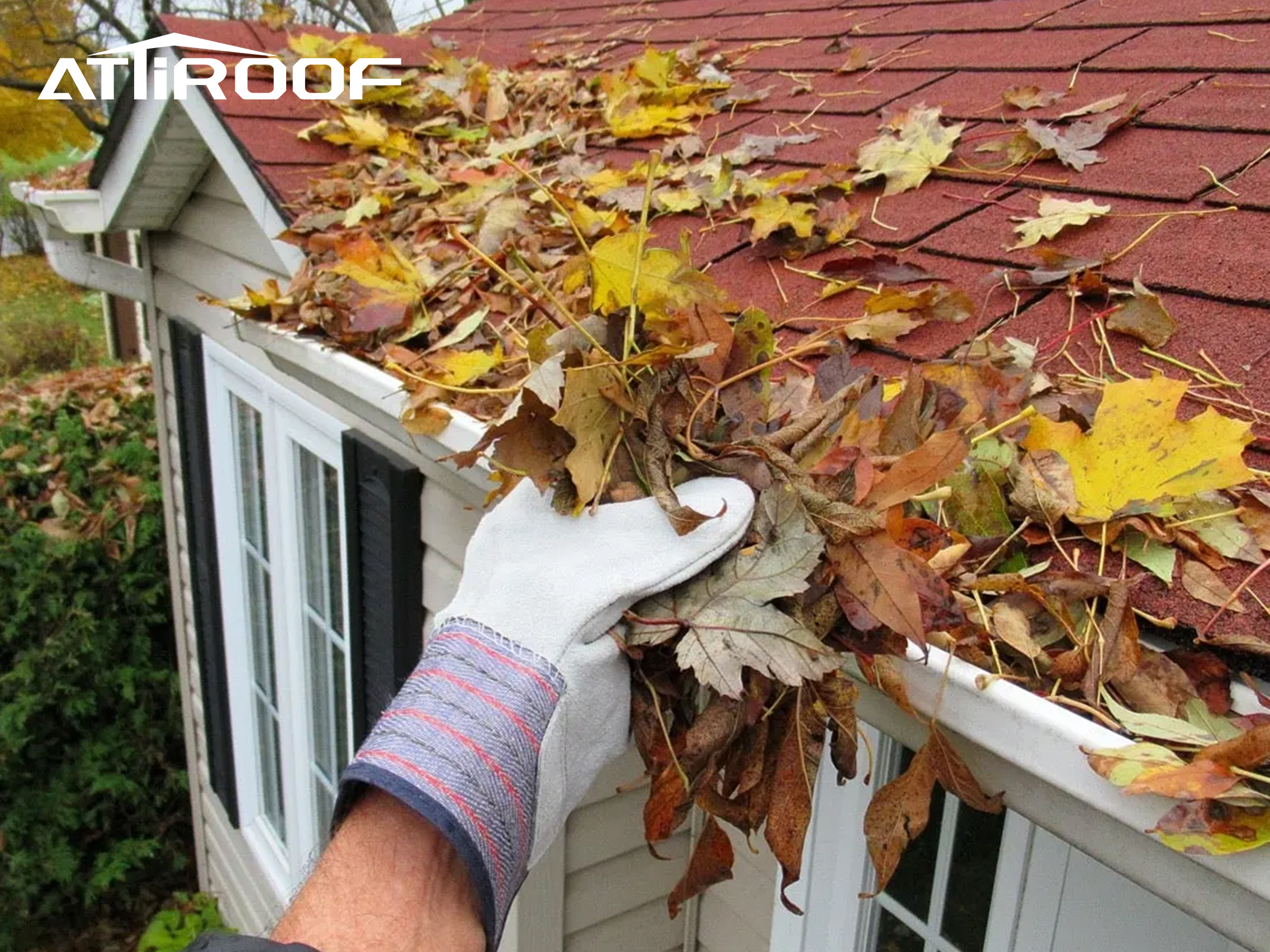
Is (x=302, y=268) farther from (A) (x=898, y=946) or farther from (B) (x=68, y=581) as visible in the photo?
(B) (x=68, y=581)

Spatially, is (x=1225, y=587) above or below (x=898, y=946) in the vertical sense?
above

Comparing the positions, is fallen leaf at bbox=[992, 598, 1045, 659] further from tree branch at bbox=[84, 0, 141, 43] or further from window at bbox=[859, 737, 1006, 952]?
tree branch at bbox=[84, 0, 141, 43]

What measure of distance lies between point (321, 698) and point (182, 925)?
257cm

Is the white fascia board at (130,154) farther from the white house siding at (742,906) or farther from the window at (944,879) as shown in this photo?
the window at (944,879)

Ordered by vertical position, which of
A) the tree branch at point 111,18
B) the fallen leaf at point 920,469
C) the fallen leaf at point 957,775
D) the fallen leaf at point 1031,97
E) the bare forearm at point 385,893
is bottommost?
the bare forearm at point 385,893

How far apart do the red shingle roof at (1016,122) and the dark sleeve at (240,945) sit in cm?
89

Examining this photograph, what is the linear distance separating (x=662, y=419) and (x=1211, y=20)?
1.90 meters

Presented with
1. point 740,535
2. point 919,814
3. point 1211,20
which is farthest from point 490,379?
point 1211,20

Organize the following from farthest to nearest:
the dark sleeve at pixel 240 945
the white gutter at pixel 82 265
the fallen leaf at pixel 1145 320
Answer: the white gutter at pixel 82 265 → the fallen leaf at pixel 1145 320 → the dark sleeve at pixel 240 945

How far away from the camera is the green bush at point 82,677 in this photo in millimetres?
5840

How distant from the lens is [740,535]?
42.9 inches

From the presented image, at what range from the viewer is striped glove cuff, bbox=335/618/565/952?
1070 mm

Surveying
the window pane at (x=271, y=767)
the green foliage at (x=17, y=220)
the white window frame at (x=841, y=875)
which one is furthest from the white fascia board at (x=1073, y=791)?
the green foliage at (x=17, y=220)

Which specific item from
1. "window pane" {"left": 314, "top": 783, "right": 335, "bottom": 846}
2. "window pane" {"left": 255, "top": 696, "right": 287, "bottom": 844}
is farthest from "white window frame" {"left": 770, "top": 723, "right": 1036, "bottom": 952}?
"window pane" {"left": 255, "top": 696, "right": 287, "bottom": 844}
